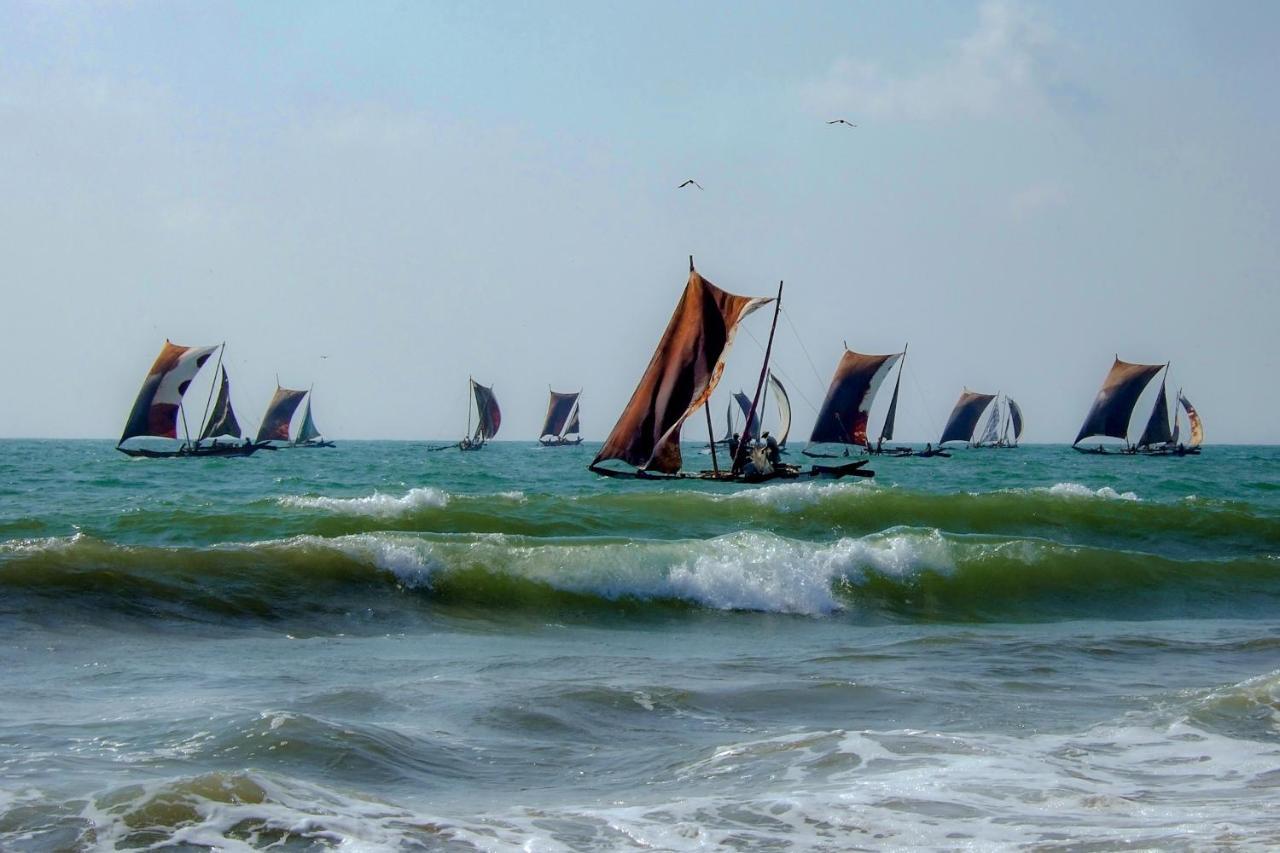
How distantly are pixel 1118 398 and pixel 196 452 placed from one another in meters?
51.1

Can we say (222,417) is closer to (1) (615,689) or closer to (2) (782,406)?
(2) (782,406)

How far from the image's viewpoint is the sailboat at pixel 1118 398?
7494 cm

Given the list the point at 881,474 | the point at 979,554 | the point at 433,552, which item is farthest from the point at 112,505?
the point at 881,474

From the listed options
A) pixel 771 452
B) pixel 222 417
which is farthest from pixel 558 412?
pixel 771 452

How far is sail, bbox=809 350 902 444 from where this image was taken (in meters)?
59.5

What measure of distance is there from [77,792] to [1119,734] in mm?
6982

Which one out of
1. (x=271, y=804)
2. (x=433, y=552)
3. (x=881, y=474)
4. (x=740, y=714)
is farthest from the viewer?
(x=881, y=474)

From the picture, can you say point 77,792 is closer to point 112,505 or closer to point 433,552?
point 433,552

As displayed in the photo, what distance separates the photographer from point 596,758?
8938 millimetres

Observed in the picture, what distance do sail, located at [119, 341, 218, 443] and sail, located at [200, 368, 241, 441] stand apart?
12.0m

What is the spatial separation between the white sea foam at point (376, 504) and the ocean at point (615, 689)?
13.1 inches

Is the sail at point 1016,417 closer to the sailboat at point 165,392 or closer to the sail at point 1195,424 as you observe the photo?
the sail at point 1195,424

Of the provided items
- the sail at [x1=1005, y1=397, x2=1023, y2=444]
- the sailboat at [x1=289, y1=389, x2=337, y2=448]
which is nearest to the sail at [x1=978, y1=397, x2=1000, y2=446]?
the sail at [x1=1005, y1=397, x2=1023, y2=444]

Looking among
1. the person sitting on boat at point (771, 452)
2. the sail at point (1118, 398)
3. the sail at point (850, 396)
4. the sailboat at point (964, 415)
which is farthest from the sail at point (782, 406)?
the sailboat at point (964, 415)
